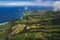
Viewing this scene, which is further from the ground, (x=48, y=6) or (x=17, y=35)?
(x=48, y=6)

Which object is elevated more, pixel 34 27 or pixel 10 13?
pixel 10 13

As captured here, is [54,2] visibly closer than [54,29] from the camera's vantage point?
No

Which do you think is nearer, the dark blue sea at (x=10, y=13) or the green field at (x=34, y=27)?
the green field at (x=34, y=27)

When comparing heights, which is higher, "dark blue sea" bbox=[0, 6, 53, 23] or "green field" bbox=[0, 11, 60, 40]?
"dark blue sea" bbox=[0, 6, 53, 23]

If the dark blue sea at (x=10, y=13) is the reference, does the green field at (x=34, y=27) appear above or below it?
below

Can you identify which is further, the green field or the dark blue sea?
the dark blue sea

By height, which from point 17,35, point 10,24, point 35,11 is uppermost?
point 35,11

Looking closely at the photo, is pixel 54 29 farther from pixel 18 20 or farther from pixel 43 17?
pixel 18 20

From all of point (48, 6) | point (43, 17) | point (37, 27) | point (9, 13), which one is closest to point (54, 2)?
point (48, 6)

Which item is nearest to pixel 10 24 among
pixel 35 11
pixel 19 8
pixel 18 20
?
pixel 18 20
